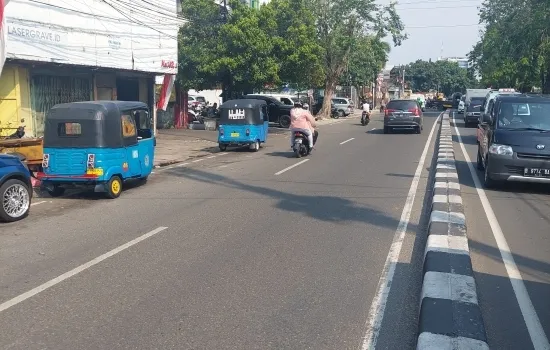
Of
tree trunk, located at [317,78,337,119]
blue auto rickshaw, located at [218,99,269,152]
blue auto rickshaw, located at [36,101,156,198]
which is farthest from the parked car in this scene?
blue auto rickshaw, located at [36,101,156,198]

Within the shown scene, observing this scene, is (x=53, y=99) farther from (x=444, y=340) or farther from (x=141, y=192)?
(x=444, y=340)

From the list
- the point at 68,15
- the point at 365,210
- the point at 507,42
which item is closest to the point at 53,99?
the point at 68,15

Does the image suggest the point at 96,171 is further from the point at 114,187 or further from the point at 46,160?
the point at 46,160

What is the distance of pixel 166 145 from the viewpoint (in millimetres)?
23109

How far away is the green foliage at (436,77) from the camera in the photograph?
115 meters

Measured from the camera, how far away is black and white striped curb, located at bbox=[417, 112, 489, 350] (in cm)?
447

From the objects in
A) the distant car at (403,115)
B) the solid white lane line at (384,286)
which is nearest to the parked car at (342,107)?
the distant car at (403,115)

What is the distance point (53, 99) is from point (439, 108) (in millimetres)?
64025

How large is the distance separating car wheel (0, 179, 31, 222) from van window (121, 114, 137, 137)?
8.33 ft

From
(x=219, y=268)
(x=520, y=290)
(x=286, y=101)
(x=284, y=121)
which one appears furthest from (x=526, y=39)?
(x=219, y=268)

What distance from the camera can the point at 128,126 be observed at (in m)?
12.0

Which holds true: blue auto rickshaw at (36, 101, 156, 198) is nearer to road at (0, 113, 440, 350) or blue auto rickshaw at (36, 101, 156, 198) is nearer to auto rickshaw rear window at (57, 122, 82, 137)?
auto rickshaw rear window at (57, 122, 82, 137)

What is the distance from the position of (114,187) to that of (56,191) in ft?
4.14

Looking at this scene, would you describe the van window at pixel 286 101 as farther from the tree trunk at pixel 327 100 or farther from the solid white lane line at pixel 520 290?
the solid white lane line at pixel 520 290
